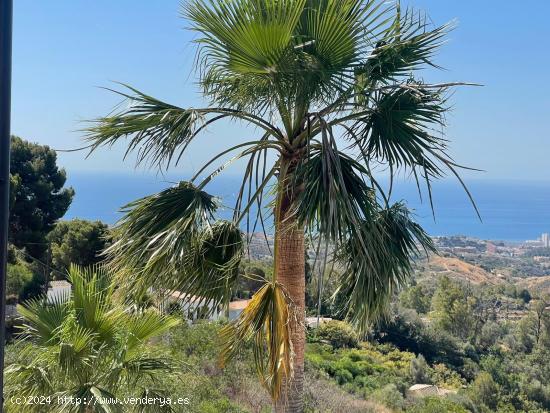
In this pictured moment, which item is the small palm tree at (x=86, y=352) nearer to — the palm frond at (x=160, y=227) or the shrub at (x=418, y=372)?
the palm frond at (x=160, y=227)

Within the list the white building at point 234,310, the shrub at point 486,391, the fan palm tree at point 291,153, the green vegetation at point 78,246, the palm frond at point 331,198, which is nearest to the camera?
the palm frond at point 331,198

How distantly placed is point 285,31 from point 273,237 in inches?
45.4

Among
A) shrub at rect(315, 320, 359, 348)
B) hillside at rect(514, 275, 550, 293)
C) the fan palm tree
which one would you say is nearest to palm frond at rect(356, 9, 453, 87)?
the fan palm tree

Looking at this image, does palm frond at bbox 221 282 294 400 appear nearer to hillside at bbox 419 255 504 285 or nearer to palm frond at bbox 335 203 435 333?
palm frond at bbox 335 203 435 333

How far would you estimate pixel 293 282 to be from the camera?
9.37 feet

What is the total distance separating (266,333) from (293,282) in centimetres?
48

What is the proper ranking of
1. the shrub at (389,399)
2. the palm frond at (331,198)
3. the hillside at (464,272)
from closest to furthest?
the palm frond at (331,198)
the shrub at (389,399)
the hillside at (464,272)

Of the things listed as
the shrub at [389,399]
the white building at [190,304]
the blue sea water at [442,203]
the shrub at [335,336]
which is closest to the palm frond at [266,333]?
→ the white building at [190,304]

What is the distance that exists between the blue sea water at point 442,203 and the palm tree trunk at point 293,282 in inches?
13.7

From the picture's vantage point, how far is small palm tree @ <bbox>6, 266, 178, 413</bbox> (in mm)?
2412

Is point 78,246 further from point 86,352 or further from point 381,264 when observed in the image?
point 381,264

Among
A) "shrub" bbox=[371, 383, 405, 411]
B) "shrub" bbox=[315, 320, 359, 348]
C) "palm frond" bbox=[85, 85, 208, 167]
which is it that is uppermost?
"palm frond" bbox=[85, 85, 208, 167]

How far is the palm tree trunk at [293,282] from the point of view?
108 inches

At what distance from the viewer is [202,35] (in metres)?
2.48
